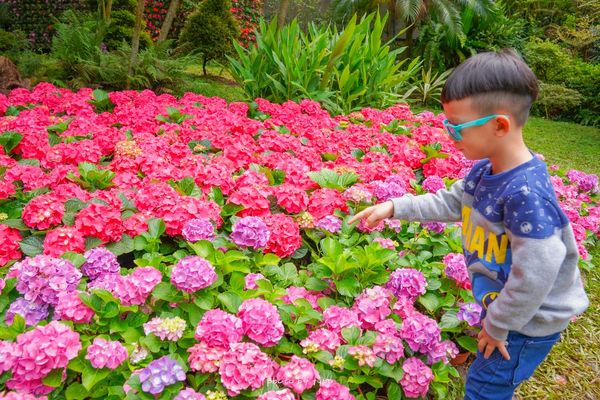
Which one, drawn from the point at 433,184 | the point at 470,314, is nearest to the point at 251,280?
the point at 470,314

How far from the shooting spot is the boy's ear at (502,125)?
1.24m

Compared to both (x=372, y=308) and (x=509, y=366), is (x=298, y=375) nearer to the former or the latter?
(x=372, y=308)

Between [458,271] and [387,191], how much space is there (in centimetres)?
71

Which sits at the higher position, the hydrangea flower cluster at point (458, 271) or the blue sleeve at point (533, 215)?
the blue sleeve at point (533, 215)

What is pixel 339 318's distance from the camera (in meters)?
1.80

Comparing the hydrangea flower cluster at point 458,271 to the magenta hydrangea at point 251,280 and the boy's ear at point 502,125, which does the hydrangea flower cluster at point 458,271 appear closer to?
the magenta hydrangea at point 251,280

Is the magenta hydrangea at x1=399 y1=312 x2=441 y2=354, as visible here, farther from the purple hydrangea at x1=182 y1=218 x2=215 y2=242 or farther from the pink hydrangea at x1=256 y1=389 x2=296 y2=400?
the purple hydrangea at x1=182 y1=218 x2=215 y2=242

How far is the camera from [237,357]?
1.49 m

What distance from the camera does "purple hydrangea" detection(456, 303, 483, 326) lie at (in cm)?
186

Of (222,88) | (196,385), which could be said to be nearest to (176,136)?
(196,385)

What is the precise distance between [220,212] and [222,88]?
18.3 feet

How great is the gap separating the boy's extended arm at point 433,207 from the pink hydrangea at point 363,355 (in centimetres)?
49

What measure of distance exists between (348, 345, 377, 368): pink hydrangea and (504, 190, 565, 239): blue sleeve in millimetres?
680

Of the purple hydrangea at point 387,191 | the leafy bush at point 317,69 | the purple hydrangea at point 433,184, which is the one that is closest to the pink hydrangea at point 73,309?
the purple hydrangea at point 387,191
